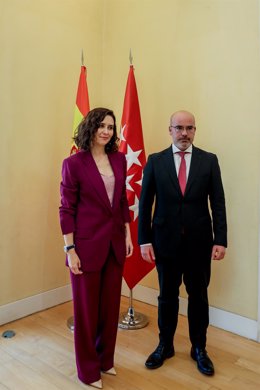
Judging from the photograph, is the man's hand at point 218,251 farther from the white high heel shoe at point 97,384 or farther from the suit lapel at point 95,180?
the white high heel shoe at point 97,384

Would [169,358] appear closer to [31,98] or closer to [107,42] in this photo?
[31,98]

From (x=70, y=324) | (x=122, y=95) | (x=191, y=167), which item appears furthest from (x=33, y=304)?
(x=122, y=95)

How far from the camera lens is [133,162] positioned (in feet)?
8.51

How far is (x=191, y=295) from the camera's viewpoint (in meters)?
2.06

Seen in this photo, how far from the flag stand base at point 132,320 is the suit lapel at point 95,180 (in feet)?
3.81

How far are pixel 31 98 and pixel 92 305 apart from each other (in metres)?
1.69

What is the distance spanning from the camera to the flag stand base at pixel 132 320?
261cm

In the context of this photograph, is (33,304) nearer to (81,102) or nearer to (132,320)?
(132,320)

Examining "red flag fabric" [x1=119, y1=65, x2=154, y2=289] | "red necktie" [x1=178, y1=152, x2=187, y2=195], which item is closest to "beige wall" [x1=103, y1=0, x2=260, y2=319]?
"red flag fabric" [x1=119, y1=65, x2=154, y2=289]

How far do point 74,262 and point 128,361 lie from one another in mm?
813

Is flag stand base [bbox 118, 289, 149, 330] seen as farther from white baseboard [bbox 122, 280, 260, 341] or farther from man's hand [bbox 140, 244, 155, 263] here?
man's hand [bbox 140, 244, 155, 263]

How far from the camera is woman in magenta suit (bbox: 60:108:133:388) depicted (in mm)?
1812

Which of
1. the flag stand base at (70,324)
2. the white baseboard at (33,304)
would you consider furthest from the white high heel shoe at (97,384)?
the white baseboard at (33,304)

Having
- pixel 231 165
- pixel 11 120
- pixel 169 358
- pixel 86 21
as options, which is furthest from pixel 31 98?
pixel 169 358
